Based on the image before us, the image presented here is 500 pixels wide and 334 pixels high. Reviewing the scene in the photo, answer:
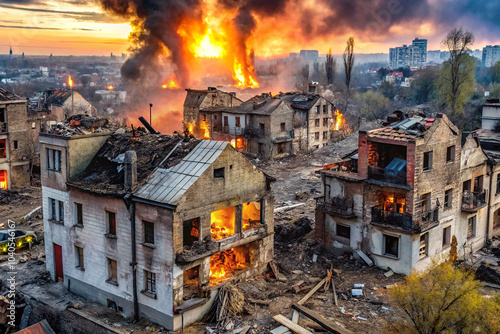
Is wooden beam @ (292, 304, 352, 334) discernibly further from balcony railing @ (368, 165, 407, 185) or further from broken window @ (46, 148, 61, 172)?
broken window @ (46, 148, 61, 172)

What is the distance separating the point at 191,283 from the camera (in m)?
27.6

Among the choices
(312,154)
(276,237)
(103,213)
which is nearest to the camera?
(103,213)

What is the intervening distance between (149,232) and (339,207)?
13003mm

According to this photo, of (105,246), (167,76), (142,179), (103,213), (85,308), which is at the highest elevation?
(167,76)

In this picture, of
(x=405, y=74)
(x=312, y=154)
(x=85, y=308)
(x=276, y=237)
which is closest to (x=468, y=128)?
(x=312, y=154)

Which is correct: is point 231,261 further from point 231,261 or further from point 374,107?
point 374,107

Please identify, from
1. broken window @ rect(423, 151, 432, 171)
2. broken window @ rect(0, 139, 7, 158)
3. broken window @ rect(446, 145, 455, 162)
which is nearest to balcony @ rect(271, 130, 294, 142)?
broken window @ rect(0, 139, 7, 158)

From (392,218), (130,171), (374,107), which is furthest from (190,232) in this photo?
(374,107)

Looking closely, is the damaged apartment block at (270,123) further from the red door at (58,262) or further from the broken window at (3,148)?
the red door at (58,262)

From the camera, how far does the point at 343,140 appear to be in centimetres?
7181

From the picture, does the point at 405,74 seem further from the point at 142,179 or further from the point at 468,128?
the point at 142,179

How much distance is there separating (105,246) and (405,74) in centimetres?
17159

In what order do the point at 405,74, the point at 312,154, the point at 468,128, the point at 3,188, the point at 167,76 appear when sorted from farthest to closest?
the point at 405,74
the point at 167,76
the point at 468,128
the point at 312,154
the point at 3,188

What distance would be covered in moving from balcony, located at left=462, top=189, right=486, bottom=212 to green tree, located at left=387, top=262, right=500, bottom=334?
14.7 meters
